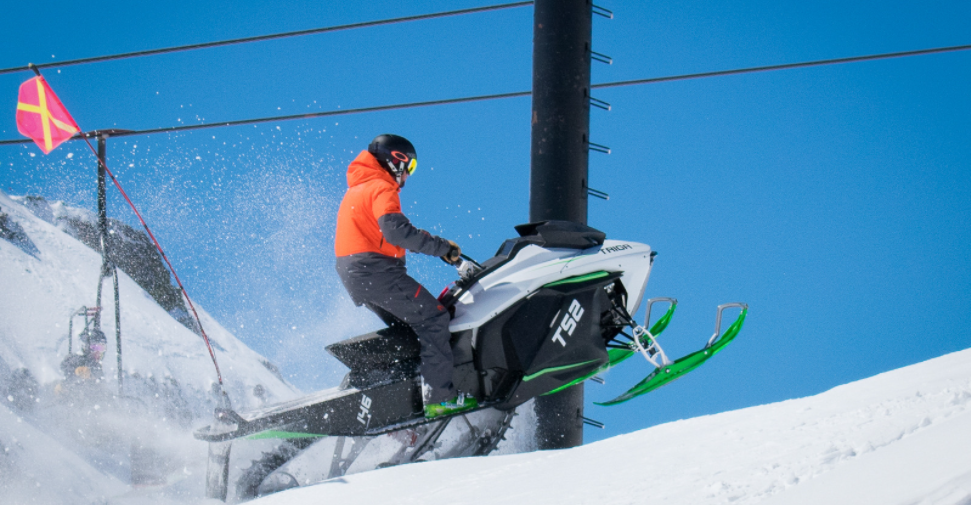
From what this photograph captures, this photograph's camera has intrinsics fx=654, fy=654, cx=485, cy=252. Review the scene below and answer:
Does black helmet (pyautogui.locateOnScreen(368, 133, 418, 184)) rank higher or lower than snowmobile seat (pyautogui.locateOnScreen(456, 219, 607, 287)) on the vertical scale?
higher

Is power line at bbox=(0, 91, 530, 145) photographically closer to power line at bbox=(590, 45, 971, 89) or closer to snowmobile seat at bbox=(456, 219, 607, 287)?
power line at bbox=(590, 45, 971, 89)

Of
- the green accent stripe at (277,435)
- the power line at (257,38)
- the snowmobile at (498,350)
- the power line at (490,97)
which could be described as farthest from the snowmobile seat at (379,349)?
the power line at (257,38)

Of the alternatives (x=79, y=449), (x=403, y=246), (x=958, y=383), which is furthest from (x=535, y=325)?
(x=79, y=449)

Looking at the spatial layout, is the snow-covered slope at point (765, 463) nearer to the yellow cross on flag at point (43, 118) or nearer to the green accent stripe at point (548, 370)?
the green accent stripe at point (548, 370)

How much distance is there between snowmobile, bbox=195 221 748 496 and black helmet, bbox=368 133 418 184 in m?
0.69

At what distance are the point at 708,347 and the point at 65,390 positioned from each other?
5.78 m

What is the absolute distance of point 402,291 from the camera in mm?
3641

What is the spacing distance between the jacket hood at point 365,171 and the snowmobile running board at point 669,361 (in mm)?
1814

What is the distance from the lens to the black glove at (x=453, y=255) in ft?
12.3

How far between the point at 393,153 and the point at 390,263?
0.65 metres

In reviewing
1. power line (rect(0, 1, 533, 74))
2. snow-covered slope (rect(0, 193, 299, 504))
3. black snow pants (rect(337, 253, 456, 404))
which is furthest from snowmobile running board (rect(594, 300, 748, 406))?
power line (rect(0, 1, 533, 74))

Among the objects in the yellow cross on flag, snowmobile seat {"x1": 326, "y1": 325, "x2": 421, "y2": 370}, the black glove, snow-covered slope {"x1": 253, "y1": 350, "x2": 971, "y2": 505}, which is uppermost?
the yellow cross on flag

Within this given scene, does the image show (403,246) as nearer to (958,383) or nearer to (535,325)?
(535,325)

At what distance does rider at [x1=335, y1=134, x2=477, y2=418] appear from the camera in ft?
11.8
